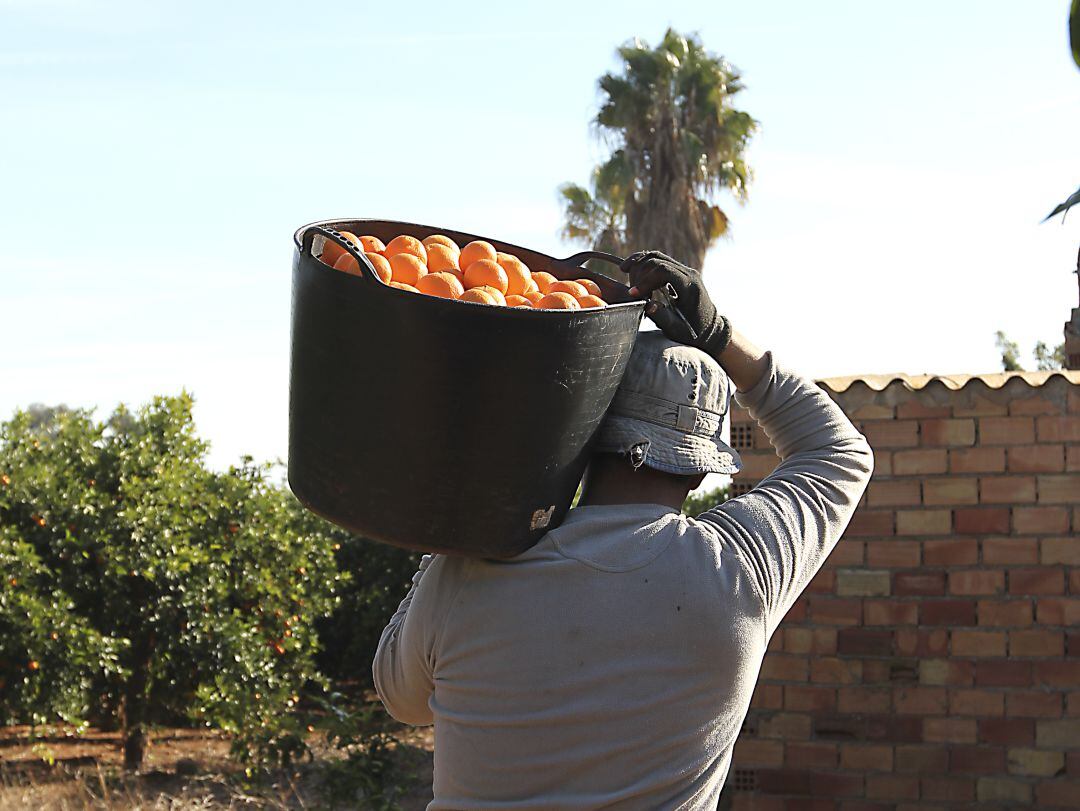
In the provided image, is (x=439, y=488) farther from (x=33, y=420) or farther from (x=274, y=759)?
(x=33, y=420)

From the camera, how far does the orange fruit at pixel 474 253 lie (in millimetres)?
1993

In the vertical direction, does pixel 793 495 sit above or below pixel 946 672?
above

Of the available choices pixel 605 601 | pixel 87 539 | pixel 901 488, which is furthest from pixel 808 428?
pixel 87 539

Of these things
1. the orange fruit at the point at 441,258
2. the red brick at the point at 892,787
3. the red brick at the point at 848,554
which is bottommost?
the red brick at the point at 892,787

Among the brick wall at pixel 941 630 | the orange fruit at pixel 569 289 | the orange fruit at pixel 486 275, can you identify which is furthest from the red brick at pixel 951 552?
the orange fruit at pixel 486 275

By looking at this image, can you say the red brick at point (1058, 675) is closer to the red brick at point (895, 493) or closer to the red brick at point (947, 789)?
the red brick at point (947, 789)

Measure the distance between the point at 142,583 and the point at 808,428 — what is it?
641 centimetres

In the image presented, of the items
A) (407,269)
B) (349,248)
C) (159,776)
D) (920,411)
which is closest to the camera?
(349,248)

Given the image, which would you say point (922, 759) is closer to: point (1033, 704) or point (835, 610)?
point (1033, 704)

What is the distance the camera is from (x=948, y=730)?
16.9 feet

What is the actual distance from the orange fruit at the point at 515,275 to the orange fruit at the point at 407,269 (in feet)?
0.46

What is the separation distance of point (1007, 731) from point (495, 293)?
415cm

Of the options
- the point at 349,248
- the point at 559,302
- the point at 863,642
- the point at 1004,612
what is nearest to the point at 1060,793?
the point at 1004,612

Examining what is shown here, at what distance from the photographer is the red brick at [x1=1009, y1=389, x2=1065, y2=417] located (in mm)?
5152
